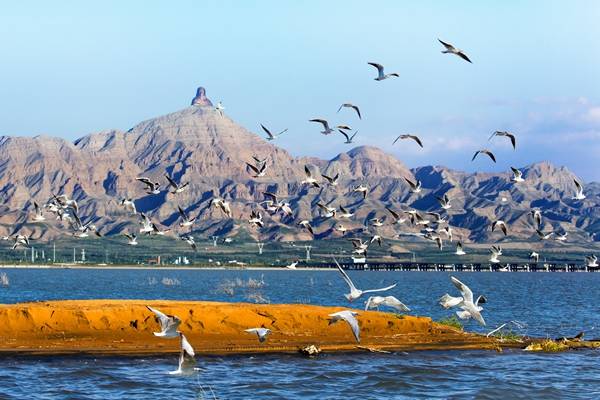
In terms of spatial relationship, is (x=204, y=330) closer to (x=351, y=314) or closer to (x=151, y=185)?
(x=351, y=314)

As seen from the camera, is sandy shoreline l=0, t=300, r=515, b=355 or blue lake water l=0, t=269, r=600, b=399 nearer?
blue lake water l=0, t=269, r=600, b=399

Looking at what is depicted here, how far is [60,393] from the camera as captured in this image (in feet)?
98.1

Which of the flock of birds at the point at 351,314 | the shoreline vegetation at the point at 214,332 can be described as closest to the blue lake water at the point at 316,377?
the flock of birds at the point at 351,314

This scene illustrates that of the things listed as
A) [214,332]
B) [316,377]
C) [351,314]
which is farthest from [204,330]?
[351,314]

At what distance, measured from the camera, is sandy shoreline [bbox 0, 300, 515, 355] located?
1487 inches

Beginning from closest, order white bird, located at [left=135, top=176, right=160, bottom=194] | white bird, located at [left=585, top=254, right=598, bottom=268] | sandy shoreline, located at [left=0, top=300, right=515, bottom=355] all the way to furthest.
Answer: sandy shoreline, located at [left=0, top=300, right=515, bottom=355], white bird, located at [left=135, top=176, right=160, bottom=194], white bird, located at [left=585, top=254, right=598, bottom=268]

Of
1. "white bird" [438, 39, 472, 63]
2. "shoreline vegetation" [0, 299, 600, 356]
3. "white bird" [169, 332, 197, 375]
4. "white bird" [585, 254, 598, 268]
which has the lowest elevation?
"shoreline vegetation" [0, 299, 600, 356]

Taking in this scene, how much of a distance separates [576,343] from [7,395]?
80.3 feet

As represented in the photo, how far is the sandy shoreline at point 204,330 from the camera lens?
124 feet

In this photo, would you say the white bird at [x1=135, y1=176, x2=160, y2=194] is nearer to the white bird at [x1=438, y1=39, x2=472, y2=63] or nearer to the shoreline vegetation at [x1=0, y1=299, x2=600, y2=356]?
the shoreline vegetation at [x1=0, y1=299, x2=600, y2=356]

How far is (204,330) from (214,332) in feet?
1.41

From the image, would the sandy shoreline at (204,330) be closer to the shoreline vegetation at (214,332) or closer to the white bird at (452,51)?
the shoreline vegetation at (214,332)

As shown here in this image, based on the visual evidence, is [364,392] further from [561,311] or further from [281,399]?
[561,311]

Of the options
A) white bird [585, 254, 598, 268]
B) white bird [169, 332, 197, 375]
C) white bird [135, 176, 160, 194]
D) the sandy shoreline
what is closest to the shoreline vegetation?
the sandy shoreline
